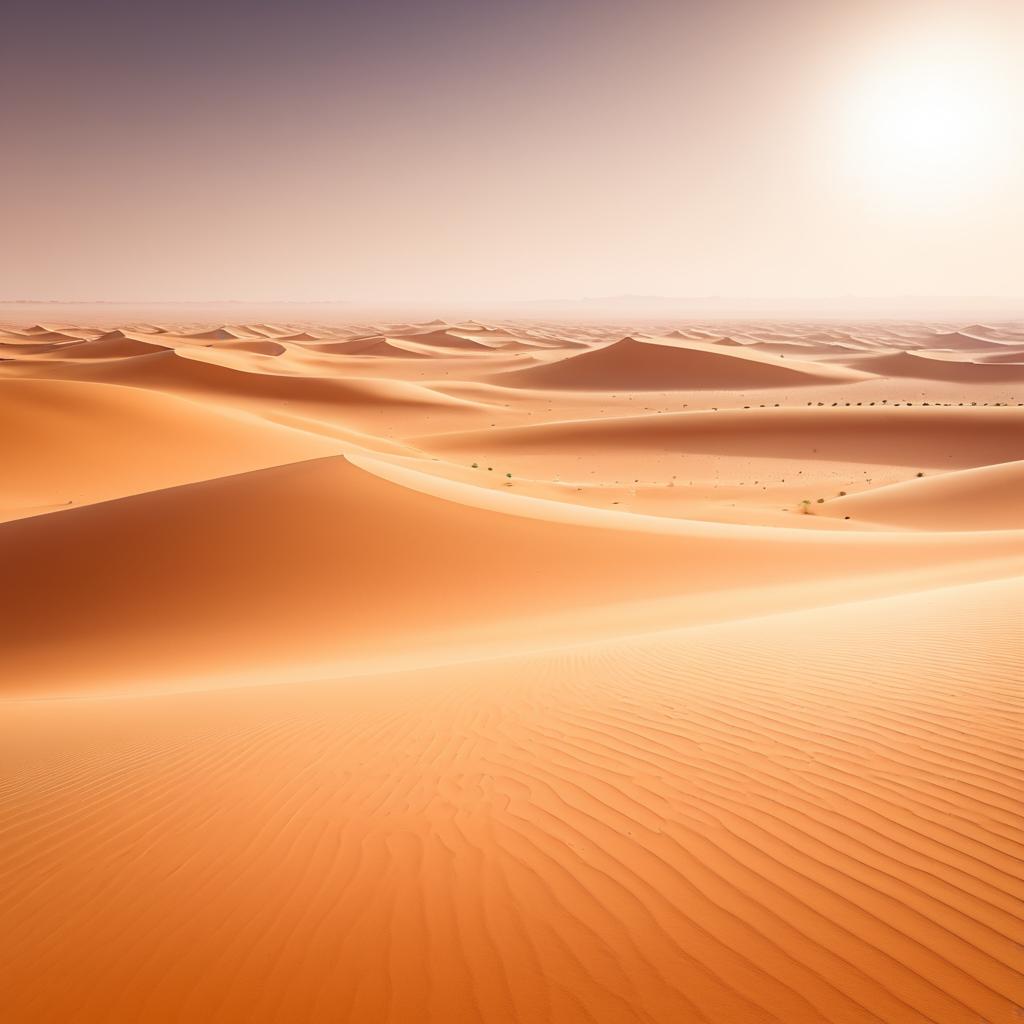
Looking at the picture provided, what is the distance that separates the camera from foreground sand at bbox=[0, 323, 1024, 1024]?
2.77m

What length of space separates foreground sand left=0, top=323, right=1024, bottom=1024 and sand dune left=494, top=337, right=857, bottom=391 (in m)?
45.4

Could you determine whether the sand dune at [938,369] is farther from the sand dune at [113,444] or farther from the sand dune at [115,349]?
the sand dune at [115,349]

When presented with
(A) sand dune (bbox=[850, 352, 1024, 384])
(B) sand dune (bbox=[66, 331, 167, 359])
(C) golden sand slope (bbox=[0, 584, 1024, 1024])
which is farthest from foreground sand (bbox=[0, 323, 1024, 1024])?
(B) sand dune (bbox=[66, 331, 167, 359])

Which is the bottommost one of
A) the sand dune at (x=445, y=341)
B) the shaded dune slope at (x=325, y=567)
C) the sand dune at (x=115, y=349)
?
the sand dune at (x=445, y=341)

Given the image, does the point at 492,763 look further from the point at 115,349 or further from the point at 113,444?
the point at 115,349

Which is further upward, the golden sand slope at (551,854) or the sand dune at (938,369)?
the golden sand slope at (551,854)

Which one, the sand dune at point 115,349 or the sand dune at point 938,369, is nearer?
the sand dune at point 938,369

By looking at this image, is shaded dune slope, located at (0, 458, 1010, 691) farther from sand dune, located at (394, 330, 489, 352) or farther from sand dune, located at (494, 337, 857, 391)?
sand dune, located at (394, 330, 489, 352)

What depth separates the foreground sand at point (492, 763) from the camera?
9.08 ft

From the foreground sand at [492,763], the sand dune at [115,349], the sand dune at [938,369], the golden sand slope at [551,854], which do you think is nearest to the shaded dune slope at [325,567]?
the foreground sand at [492,763]

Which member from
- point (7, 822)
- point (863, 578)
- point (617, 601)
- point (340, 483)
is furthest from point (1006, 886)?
point (340, 483)

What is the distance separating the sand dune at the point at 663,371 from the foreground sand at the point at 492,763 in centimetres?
4540

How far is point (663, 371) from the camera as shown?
61.8 meters

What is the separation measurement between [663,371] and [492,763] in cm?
6000
